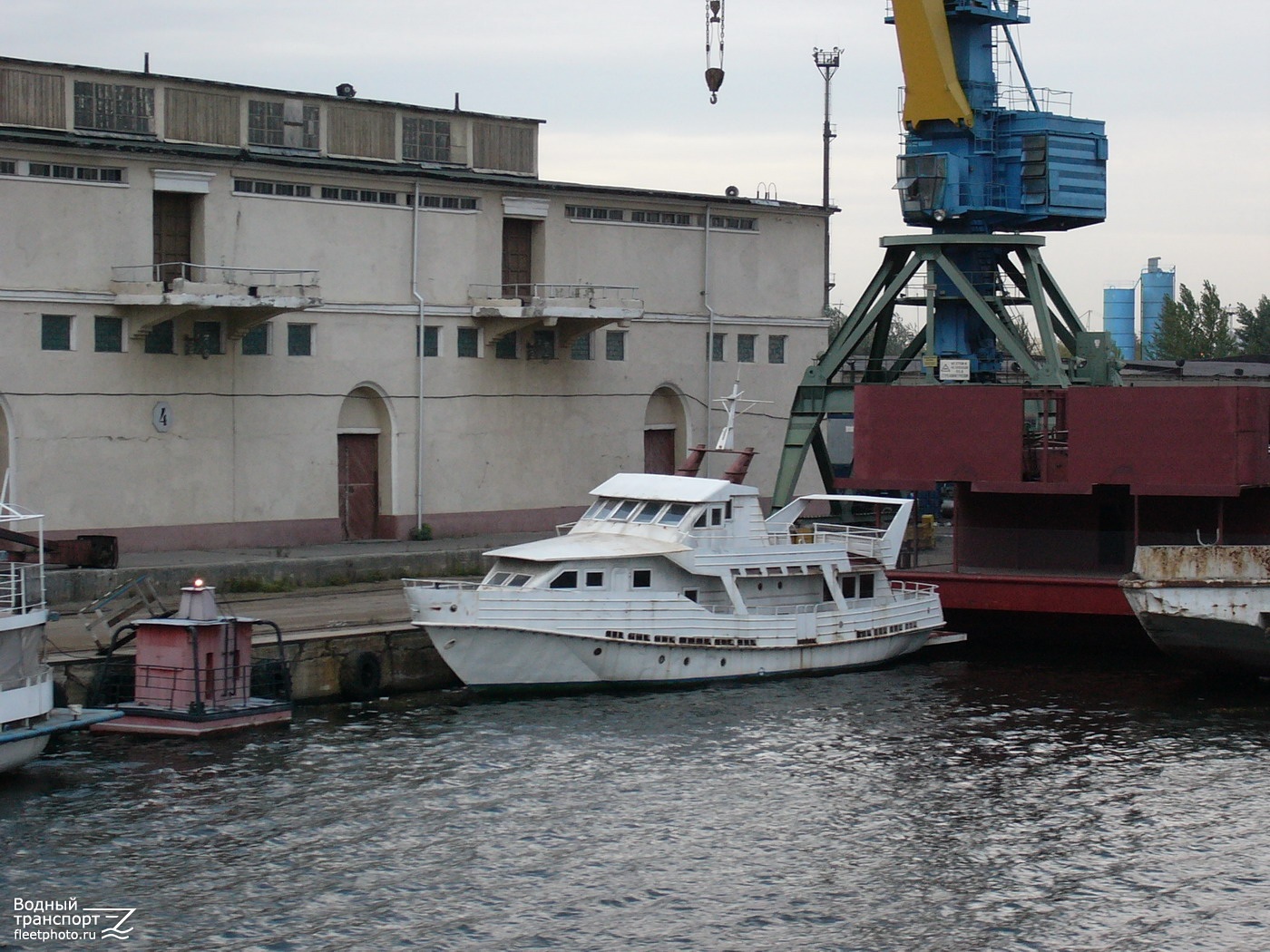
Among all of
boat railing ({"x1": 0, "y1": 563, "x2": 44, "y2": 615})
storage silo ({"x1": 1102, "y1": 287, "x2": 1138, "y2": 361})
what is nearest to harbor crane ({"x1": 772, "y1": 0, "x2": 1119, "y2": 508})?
boat railing ({"x1": 0, "y1": 563, "x2": 44, "y2": 615})

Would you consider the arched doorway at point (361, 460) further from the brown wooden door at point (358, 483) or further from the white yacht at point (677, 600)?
the white yacht at point (677, 600)

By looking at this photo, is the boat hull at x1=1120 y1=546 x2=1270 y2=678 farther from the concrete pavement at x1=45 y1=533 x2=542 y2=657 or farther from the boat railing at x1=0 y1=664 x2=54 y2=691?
the boat railing at x1=0 y1=664 x2=54 y2=691

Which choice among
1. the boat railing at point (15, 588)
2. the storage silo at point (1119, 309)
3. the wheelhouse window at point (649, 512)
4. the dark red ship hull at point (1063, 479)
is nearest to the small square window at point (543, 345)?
the dark red ship hull at point (1063, 479)

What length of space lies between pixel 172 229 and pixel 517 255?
10.1 m

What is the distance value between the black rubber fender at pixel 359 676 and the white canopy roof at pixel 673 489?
551 centimetres

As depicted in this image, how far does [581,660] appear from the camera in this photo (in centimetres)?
3188

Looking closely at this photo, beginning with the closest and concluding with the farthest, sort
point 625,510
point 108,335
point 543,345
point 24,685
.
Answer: point 24,685, point 625,510, point 108,335, point 543,345

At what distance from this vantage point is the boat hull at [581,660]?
103 feet

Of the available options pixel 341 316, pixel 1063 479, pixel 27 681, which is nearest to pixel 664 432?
pixel 341 316

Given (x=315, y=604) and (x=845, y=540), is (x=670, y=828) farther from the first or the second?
(x=315, y=604)

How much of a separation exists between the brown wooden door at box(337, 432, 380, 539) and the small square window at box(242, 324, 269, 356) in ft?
10.1

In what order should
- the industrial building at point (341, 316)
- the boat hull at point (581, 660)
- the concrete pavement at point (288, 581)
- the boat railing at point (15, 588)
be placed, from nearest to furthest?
the boat railing at point (15, 588)
the boat hull at point (581, 660)
the concrete pavement at point (288, 581)
the industrial building at point (341, 316)

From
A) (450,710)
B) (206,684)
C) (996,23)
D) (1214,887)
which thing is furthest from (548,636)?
(996,23)

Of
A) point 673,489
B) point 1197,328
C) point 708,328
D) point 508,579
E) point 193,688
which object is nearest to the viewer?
point 193,688
